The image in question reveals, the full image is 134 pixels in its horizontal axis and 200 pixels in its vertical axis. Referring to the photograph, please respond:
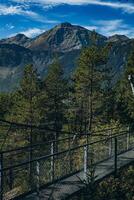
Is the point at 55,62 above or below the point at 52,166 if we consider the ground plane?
above

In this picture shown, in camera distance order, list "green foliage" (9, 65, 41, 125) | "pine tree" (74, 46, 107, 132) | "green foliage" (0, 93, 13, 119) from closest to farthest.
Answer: "pine tree" (74, 46, 107, 132), "green foliage" (9, 65, 41, 125), "green foliage" (0, 93, 13, 119)

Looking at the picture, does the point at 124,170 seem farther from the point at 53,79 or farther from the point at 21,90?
the point at 53,79

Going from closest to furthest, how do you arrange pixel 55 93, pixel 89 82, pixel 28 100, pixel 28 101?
1. pixel 28 101
2. pixel 28 100
3. pixel 89 82
4. pixel 55 93

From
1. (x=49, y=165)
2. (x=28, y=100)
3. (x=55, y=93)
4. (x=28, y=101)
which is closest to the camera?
(x=49, y=165)

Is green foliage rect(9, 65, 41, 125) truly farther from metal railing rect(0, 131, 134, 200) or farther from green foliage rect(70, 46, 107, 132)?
metal railing rect(0, 131, 134, 200)

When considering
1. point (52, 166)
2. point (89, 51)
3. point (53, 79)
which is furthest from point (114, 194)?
point (53, 79)

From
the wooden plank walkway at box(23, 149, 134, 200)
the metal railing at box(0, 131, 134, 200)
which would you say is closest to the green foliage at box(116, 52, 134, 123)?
the metal railing at box(0, 131, 134, 200)

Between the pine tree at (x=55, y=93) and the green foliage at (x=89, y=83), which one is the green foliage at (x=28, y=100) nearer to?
the pine tree at (x=55, y=93)

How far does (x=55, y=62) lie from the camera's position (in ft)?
219

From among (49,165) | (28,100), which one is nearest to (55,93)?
(28,100)

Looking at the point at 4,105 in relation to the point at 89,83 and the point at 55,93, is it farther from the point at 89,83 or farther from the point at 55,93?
the point at 89,83

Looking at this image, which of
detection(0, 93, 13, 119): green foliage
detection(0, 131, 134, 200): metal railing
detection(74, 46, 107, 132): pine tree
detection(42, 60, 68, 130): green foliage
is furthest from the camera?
detection(0, 93, 13, 119): green foliage

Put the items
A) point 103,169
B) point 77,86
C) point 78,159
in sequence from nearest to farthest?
point 103,169, point 78,159, point 77,86

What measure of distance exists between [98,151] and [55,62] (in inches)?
1915
